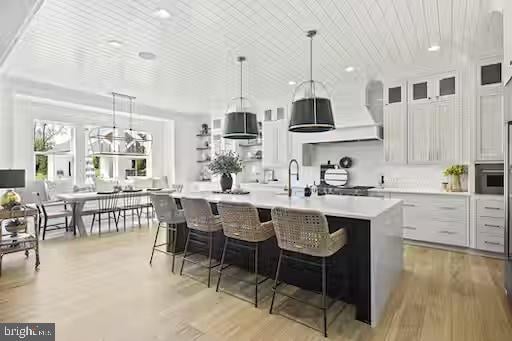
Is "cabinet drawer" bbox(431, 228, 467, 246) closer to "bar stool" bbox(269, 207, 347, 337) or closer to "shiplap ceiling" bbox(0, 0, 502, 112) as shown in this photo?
"shiplap ceiling" bbox(0, 0, 502, 112)

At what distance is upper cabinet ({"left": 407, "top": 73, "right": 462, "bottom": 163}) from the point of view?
4.38 meters

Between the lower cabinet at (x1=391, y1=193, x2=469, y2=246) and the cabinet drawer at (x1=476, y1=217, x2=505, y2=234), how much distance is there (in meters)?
0.15

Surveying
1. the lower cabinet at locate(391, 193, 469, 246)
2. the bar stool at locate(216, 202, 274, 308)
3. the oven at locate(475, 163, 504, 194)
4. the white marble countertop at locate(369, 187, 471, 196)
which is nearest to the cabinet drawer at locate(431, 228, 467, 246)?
the lower cabinet at locate(391, 193, 469, 246)

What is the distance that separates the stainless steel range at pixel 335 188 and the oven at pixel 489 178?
1.53 metres

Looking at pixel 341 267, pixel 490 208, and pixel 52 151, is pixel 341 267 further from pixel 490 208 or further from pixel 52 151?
pixel 52 151

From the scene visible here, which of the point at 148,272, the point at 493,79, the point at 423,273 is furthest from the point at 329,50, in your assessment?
the point at 148,272

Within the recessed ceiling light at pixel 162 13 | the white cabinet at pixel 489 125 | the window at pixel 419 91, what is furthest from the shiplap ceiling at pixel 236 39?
the white cabinet at pixel 489 125

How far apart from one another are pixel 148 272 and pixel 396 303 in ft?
8.90

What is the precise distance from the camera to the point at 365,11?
293 cm

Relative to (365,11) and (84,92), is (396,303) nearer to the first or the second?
(365,11)

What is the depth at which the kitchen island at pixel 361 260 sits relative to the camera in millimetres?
2324

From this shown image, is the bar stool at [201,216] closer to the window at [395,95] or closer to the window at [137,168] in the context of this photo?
the window at [395,95]

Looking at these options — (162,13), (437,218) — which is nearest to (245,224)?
(162,13)

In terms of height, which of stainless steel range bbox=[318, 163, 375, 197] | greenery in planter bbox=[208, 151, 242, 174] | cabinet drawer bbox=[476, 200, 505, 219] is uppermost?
greenery in planter bbox=[208, 151, 242, 174]
